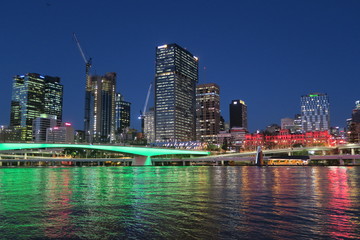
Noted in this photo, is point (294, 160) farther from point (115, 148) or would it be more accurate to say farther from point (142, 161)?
point (115, 148)

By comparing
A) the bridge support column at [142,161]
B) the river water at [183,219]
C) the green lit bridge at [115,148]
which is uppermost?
the green lit bridge at [115,148]

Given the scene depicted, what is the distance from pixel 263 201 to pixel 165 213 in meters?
8.43

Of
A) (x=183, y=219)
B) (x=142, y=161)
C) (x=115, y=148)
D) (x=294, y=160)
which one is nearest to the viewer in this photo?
(x=183, y=219)

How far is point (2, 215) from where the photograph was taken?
18.7 m

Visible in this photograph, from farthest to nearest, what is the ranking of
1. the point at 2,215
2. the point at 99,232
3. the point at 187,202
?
the point at 187,202, the point at 2,215, the point at 99,232

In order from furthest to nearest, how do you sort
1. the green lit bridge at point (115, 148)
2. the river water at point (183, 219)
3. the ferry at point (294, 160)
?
1. the ferry at point (294, 160)
2. the green lit bridge at point (115, 148)
3. the river water at point (183, 219)

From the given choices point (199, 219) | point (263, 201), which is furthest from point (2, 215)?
point (263, 201)

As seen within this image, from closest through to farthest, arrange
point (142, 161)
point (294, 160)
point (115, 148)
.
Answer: point (115, 148) → point (142, 161) → point (294, 160)

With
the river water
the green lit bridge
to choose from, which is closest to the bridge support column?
the green lit bridge

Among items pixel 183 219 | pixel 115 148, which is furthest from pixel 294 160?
pixel 183 219

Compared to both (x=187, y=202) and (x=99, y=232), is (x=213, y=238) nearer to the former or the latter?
(x=99, y=232)

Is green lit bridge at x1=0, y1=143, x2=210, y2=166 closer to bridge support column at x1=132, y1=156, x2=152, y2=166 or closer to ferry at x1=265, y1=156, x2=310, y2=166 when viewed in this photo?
bridge support column at x1=132, y1=156, x2=152, y2=166

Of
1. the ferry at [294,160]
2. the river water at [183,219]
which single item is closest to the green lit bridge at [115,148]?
the ferry at [294,160]

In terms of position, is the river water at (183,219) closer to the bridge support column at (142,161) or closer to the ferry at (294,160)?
the bridge support column at (142,161)
